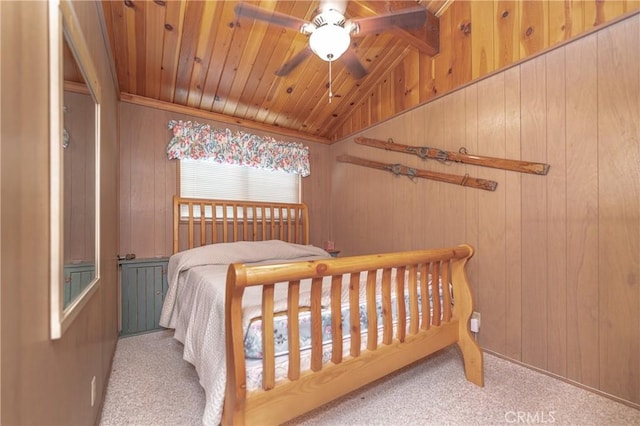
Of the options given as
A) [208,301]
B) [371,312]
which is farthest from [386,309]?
[208,301]

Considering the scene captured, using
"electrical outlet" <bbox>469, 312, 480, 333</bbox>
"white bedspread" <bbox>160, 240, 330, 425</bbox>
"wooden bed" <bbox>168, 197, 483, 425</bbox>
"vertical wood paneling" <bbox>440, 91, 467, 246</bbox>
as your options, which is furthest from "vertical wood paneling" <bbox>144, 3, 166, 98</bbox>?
"electrical outlet" <bbox>469, 312, 480, 333</bbox>

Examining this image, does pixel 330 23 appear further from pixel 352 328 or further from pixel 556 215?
pixel 556 215

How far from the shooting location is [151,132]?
9.67 feet

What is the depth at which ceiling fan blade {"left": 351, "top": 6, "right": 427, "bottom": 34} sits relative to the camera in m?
1.83

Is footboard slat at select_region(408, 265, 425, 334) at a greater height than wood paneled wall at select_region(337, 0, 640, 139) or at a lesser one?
lesser

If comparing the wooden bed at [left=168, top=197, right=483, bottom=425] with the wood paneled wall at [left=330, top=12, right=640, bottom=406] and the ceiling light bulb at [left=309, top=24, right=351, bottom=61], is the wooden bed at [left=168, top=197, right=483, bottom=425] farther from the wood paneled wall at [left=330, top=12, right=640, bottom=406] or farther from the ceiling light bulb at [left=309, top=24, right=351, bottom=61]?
the ceiling light bulb at [left=309, top=24, right=351, bottom=61]

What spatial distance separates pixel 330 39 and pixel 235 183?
214 cm

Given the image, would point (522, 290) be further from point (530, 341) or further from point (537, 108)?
point (537, 108)

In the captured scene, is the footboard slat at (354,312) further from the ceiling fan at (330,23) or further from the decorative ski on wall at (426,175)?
the decorative ski on wall at (426,175)

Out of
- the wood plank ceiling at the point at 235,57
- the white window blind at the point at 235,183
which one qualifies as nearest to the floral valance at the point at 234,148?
the white window blind at the point at 235,183

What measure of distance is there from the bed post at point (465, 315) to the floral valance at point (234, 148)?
2.50 m

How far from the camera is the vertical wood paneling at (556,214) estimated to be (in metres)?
1.92

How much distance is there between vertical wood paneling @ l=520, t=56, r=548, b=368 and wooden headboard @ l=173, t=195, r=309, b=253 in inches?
93.1

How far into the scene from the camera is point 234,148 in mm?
3322
